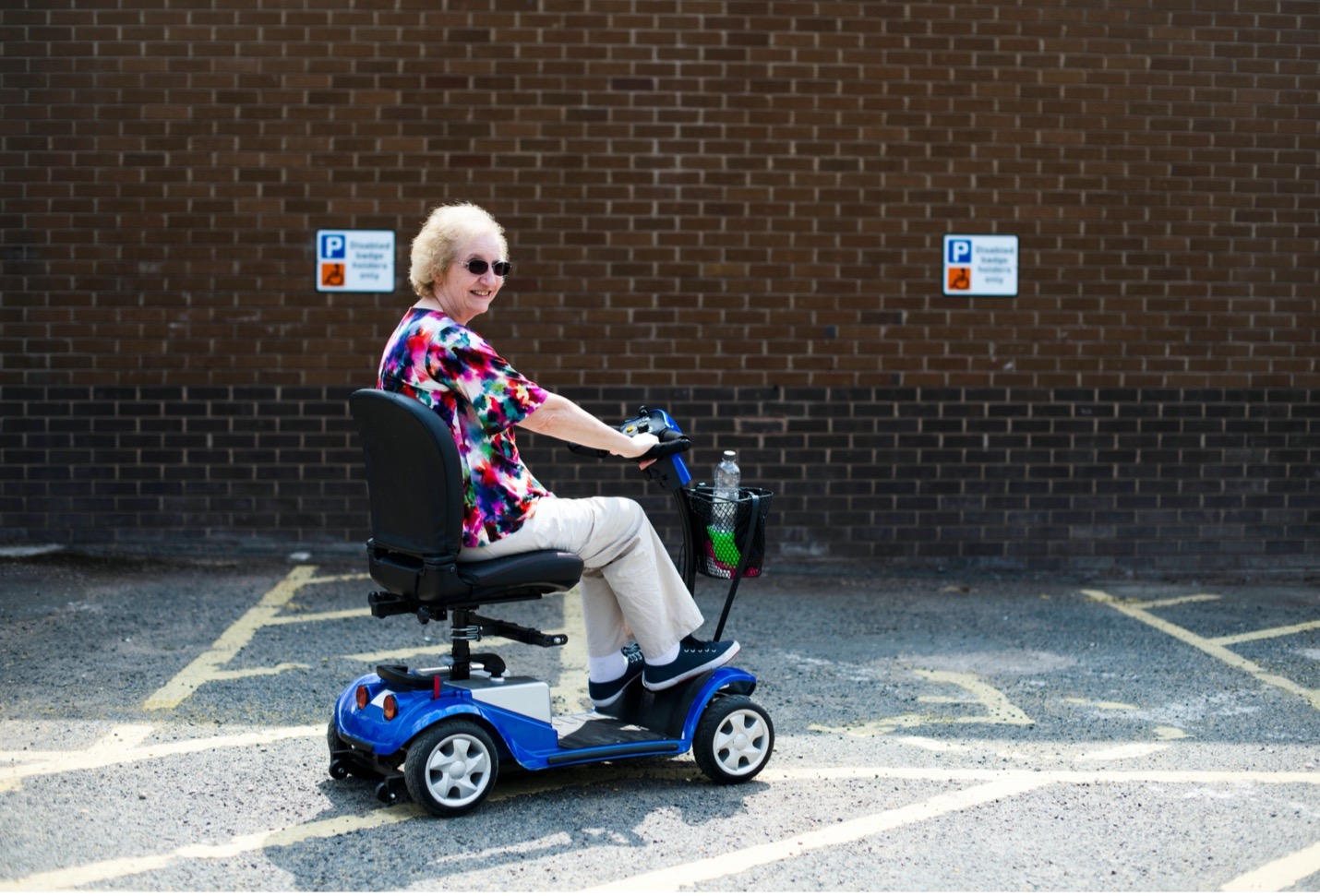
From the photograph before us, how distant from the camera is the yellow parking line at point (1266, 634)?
747cm

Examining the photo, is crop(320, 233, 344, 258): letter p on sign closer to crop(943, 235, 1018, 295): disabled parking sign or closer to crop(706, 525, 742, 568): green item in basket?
crop(943, 235, 1018, 295): disabled parking sign

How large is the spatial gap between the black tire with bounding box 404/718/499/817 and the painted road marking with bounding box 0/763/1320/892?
0.14 m

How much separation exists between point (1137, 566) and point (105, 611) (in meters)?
6.64

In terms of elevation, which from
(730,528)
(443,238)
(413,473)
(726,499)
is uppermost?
(443,238)

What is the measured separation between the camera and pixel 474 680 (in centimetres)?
457

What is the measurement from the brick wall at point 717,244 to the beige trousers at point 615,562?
177 inches

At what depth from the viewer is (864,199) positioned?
30.7ft

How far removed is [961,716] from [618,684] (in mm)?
1674

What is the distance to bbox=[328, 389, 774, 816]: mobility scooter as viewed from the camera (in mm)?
4293

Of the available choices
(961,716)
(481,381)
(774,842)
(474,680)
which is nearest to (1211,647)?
(961,716)

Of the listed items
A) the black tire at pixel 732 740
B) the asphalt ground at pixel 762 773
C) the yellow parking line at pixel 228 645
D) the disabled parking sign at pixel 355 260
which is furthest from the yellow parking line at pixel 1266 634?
the disabled parking sign at pixel 355 260

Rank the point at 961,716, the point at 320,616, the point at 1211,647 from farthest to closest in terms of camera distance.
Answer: the point at 320,616 → the point at 1211,647 → the point at 961,716

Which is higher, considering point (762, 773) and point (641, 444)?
point (641, 444)

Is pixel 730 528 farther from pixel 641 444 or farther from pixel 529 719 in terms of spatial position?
pixel 529 719
